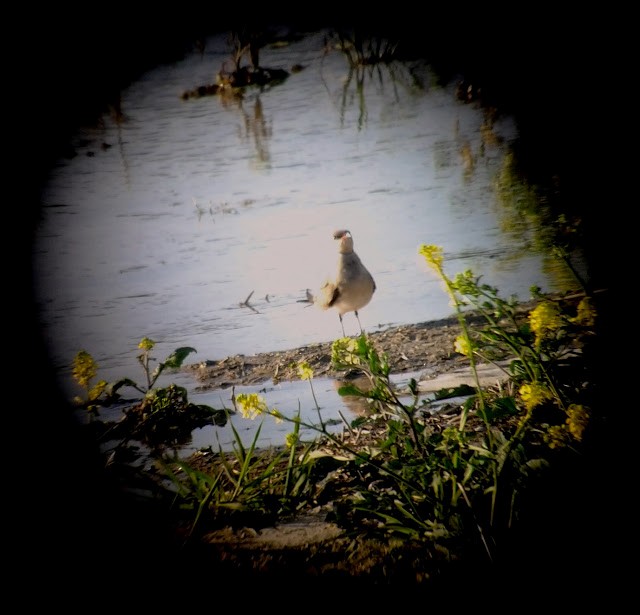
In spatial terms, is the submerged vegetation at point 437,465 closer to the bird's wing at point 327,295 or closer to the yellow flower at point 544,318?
the yellow flower at point 544,318

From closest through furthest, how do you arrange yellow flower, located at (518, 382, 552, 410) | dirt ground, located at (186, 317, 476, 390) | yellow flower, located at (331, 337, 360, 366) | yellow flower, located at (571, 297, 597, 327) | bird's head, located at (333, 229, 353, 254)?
yellow flower, located at (518, 382, 552, 410) → yellow flower, located at (571, 297, 597, 327) → yellow flower, located at (331, 337, 360, 366) → dirt ground, located at (186, 317, 476, 390) → bird's head, located at (333, 229, 353, 254)

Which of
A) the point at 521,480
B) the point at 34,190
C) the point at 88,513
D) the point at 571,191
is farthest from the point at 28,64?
the point at 521,480

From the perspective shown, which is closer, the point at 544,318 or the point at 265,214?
the point at 544,318

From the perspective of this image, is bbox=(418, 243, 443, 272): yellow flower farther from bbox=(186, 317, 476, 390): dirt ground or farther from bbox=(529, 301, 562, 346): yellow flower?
bbox=(186, 317, 476, 390): dirt ground

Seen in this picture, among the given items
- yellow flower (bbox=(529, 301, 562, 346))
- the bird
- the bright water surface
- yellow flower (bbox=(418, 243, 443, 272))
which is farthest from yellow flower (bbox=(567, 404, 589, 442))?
the bird

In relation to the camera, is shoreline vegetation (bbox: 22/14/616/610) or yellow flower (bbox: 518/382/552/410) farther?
yellow flower (bbox: 518/382/552/410)

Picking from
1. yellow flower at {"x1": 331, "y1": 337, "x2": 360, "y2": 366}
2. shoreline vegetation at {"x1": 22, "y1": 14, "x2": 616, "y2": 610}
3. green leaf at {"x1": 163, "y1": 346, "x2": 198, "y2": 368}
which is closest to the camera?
shoreline vegetation at {"x1": 22, "y1": 14, "x2": 616, "y2": 610}

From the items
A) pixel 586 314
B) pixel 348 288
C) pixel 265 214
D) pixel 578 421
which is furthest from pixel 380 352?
pixel 265 214

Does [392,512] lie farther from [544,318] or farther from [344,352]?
[544,318]
